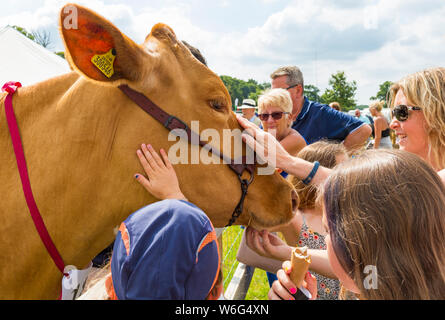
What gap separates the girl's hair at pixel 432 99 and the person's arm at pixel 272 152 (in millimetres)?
841

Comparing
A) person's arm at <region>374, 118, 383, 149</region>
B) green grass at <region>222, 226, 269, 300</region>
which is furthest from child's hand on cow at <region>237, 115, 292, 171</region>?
person's arm at <region>374, 118, 383, 149</region>

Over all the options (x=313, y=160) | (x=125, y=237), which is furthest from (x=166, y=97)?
(x=313, y=160)

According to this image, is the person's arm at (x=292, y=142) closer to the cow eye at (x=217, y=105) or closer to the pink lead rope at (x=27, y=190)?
the cow eye at (x=217, y=105)

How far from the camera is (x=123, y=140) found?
1.95 m

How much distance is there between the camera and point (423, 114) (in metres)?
2.58

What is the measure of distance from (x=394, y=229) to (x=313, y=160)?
6.09ft

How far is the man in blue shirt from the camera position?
4945mm

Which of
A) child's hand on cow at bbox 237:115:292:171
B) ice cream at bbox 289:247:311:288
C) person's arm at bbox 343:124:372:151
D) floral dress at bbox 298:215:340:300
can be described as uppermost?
child's hand on cow at bbox 237:115:292:171

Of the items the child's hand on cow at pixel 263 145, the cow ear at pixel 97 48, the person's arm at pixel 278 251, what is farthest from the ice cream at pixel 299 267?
the cow ear at pixel 97 48

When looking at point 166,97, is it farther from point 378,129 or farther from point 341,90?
point 341,90

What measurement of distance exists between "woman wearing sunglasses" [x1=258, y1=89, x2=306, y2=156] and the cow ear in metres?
2.66

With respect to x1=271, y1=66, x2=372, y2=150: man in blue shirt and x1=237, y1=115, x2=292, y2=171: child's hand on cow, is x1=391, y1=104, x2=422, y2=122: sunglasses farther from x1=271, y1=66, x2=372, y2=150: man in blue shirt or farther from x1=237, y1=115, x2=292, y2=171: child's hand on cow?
x1=271, y1=66, x2=372, y2=150: man in blue shirt

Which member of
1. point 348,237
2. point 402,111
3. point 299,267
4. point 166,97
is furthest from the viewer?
point 402,111
